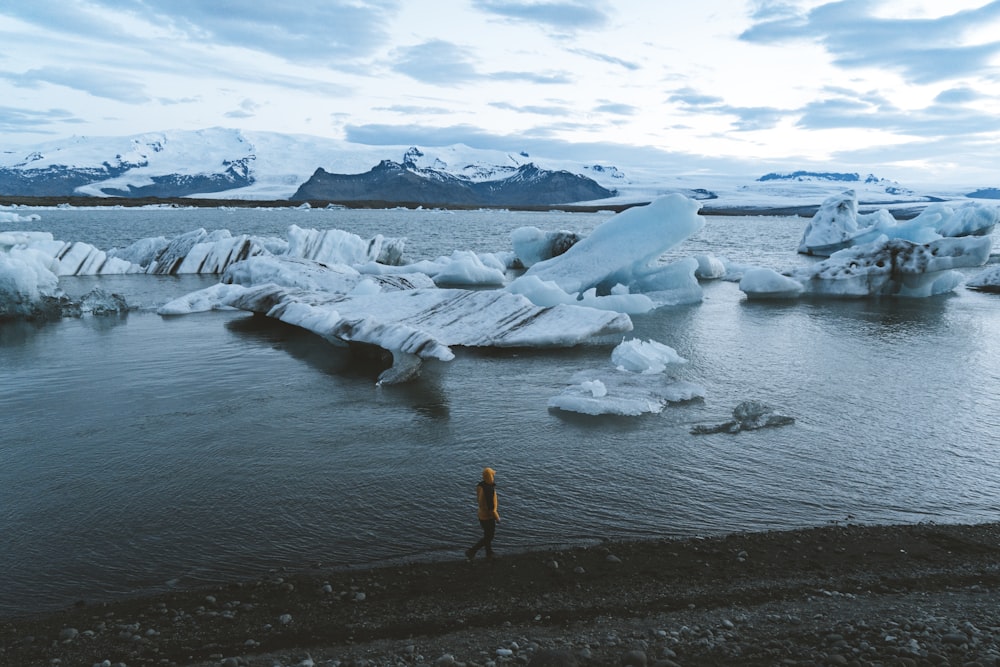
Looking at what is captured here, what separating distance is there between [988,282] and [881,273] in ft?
20.5

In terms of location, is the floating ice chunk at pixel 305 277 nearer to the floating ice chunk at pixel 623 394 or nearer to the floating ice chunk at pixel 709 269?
the floating ice chunk at pixel 623 394

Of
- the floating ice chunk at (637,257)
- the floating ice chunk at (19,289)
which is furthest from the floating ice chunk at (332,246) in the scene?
the floating ice chunk at (19,289)

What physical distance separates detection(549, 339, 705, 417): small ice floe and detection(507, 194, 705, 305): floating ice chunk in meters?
8.71

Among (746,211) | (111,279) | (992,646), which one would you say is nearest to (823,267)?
(992,646)

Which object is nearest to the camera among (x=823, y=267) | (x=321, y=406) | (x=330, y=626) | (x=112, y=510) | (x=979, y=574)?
(x=330, y=626)

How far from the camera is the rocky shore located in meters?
5.34

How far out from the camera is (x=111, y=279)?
30000mm

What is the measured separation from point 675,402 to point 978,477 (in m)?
4.38

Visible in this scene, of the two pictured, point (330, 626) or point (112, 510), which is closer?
point (330, 626)

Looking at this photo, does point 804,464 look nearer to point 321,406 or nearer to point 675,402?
point 675,402

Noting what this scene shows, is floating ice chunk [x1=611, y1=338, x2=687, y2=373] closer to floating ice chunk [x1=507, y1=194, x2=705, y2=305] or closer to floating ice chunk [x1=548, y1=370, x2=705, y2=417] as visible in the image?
floating ice chunk [x1=548, y1=370, x2=705, y2=417]

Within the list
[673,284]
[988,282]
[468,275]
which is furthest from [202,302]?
[988,282]

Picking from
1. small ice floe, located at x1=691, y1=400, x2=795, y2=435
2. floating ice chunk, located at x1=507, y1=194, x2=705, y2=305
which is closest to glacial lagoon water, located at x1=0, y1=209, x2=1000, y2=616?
small ice floe, located at x1=691, y1=400, x2=795, y2=435

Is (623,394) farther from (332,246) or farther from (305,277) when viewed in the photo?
(332,246)
